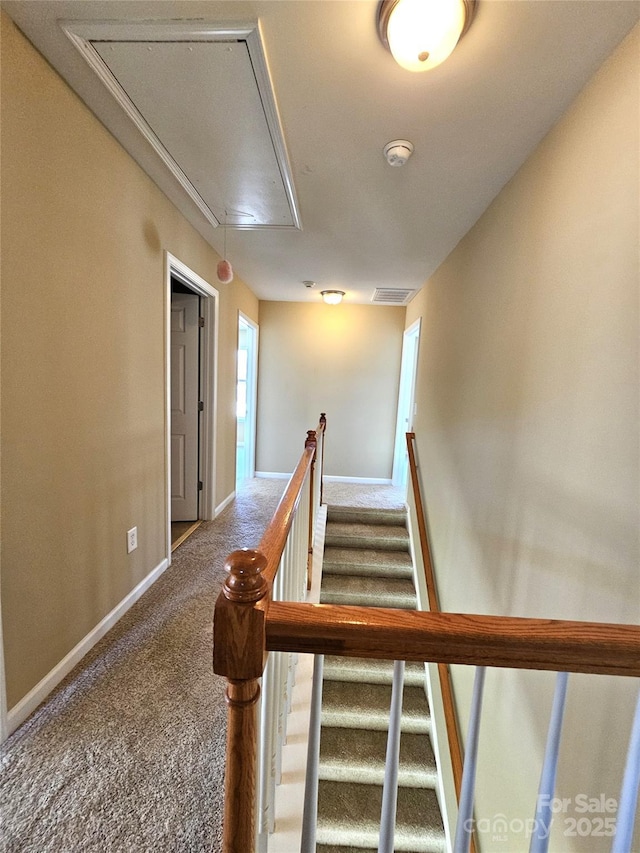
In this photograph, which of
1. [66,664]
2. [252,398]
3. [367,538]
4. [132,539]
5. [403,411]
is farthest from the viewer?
[252,398]

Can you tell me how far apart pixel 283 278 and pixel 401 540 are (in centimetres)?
290

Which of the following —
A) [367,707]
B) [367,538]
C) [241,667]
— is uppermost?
[241,667]

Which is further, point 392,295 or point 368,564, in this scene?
point 392,295

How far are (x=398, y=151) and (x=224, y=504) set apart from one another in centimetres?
327

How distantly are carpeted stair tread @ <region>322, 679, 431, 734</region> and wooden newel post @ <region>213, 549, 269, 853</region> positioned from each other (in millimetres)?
2043

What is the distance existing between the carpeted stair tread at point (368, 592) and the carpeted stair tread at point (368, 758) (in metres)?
0.81

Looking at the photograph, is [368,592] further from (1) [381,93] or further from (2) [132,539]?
(1) [381,93]

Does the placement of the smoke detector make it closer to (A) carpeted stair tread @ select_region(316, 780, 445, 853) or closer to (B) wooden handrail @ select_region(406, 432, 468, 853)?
(B) wooden handrail @ select_region(406, 432, 468, 853)

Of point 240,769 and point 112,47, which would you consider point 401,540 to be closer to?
point 240,769

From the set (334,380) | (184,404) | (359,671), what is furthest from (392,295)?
(359,671)

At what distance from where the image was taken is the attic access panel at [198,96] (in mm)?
1114

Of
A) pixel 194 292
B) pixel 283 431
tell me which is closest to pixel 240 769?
pixel 194 292

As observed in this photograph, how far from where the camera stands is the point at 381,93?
50.4 inches

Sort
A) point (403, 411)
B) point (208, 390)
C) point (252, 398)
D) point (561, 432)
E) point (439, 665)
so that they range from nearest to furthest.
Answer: point (561, 432) < point (439, 665) < point (208, 390) < point (403, 411) < point (252, 398)
